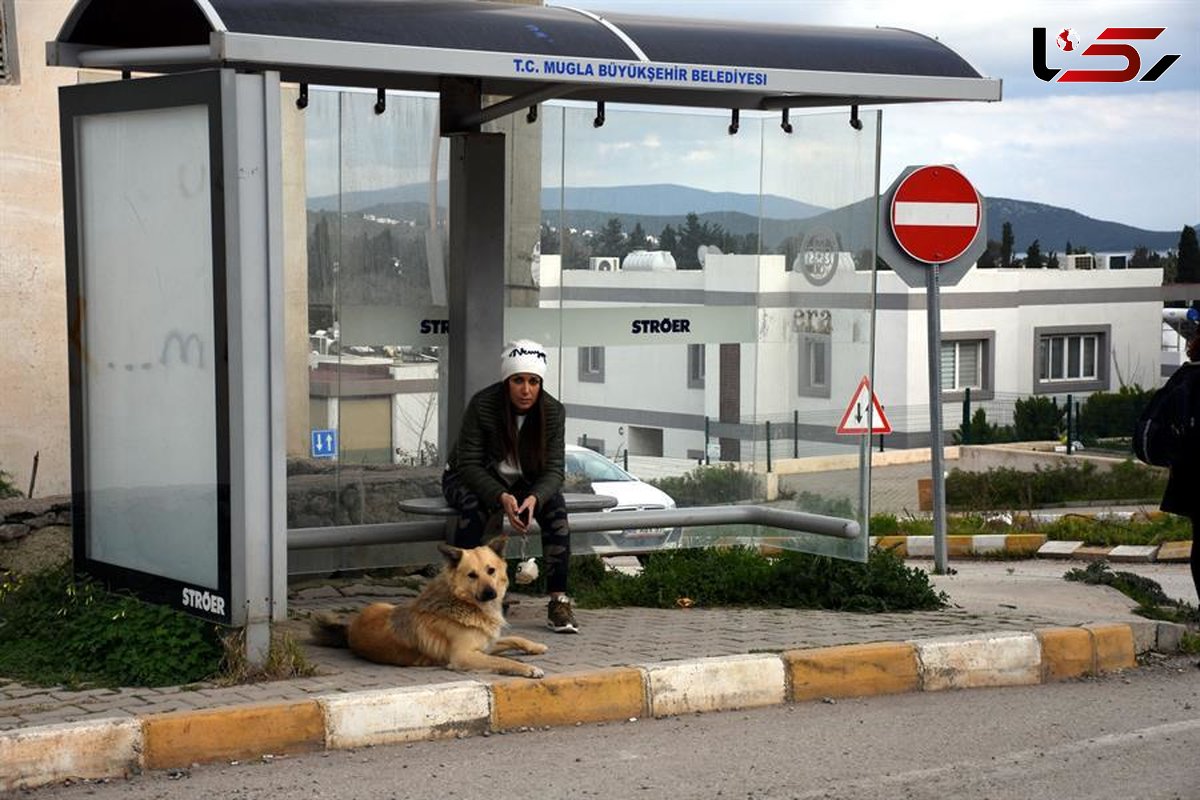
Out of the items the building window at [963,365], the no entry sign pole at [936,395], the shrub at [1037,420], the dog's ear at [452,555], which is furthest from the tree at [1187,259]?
the dog's ear at [452,555]

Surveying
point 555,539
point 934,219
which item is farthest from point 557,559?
point 934,219

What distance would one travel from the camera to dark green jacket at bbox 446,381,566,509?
8.81m

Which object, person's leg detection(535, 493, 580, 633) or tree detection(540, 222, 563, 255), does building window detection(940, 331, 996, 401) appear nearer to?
tree detection(540, 222, 563, 255)

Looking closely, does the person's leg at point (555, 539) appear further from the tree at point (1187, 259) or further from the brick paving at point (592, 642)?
the tree at point (1187, 259)

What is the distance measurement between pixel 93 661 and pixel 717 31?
4244 mm

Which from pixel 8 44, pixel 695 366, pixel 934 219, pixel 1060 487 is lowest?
pixel 1060 487

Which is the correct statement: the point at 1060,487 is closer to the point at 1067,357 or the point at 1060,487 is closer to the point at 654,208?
the point at 654,208

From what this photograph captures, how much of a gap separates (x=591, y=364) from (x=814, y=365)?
1323 millimetres

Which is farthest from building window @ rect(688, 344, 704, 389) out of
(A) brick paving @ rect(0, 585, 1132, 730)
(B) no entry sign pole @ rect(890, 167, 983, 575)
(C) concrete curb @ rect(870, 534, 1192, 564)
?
(C) concrete curb @ rect(870, 534, 1192, 564)

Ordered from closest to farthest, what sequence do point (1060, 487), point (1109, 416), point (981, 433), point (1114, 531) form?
point (1114, 531)
point (1060, 487)
point (1109, 416)
point (981, 433)

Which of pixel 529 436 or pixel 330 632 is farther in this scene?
pixel 529 436

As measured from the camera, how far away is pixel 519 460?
29.3ft

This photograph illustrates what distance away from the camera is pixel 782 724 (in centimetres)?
742

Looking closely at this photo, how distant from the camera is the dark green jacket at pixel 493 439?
347 inches
